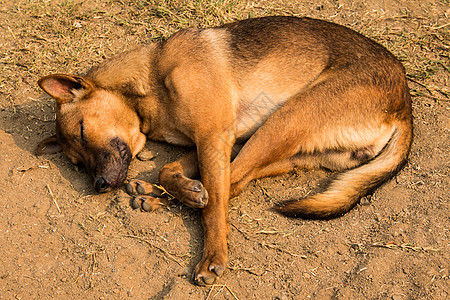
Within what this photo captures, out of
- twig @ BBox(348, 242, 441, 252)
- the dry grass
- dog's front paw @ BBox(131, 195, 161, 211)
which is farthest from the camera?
the dry grass

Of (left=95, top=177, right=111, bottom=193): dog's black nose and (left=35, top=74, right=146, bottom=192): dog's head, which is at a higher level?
(left=35, top=74, right=146, bottom=192): dog's head

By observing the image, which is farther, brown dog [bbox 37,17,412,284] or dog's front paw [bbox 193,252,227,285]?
brown dog [bbox 37,17,412,284]

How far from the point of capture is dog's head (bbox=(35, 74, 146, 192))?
4.50 metres

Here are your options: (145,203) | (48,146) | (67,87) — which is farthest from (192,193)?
(48,146)

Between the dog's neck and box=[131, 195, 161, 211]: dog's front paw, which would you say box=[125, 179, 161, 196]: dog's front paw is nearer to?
box=[131, 195, 161, 211]: dog's front paw

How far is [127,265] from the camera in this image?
390 cm

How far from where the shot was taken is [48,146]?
500 centimetres

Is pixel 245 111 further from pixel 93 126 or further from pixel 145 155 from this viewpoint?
pixel 93 126

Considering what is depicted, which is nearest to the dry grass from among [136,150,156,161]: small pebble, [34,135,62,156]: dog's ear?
[34,135,62,156]: dog's ear

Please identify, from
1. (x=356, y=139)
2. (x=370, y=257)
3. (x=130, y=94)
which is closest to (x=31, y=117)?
(x=130, y=94)

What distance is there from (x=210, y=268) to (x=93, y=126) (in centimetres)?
198

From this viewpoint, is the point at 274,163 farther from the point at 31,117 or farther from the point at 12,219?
the point at 31,117

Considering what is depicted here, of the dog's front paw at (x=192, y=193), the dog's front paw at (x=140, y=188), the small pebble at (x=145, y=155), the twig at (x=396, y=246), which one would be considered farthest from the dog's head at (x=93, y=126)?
the twig at (x=396, y=246)

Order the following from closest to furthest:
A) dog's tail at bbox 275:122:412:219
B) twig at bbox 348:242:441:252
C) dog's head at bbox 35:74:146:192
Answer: twig at bbox 348:242:441:252 → dog's tail at bbox 275:122:412:219 → dog's head at bbox 35:74:146:192
